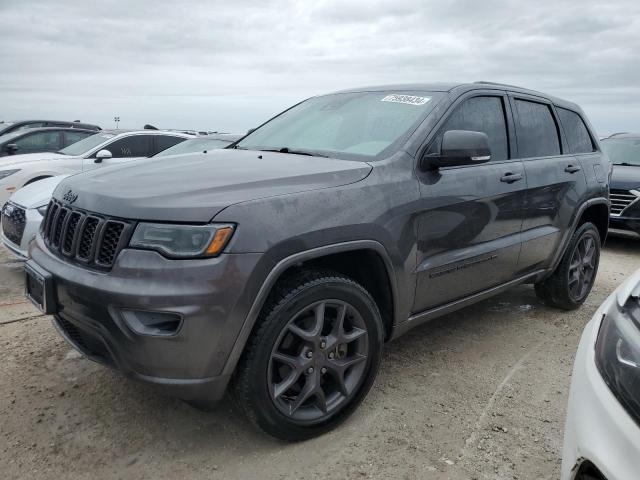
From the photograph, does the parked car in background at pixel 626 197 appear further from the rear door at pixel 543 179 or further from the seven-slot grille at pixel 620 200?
the rear door at pixel 543 179

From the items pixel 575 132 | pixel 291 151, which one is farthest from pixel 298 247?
pixel 575 132

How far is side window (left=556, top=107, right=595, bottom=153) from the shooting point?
4.39 meters

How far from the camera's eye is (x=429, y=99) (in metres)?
3.26

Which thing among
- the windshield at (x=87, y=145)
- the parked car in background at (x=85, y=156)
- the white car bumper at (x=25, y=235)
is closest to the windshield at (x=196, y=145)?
the parked car in background at (x=85, y=156)

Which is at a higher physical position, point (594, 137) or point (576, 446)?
point (594, 137)

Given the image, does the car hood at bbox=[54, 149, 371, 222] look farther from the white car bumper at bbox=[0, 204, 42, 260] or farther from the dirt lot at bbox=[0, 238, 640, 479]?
the white car bumper at bbox=[0, 204, 42, 260]

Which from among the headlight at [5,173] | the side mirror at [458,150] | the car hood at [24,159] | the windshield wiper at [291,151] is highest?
the side mirror at [458,150]

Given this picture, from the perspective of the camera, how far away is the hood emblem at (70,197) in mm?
2560

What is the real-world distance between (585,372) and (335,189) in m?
1.34

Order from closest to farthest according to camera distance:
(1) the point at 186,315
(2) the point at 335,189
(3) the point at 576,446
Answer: (3) the point at 576,446, (1) the point at 186,315, (2) the point at 335,189

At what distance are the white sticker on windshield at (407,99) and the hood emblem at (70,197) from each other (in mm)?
1909

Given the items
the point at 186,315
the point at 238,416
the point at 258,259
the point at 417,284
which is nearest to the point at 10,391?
the point at 238,416

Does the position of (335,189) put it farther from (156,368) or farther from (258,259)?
(156,368)

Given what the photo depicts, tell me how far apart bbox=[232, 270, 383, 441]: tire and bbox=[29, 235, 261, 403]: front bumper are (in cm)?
16
